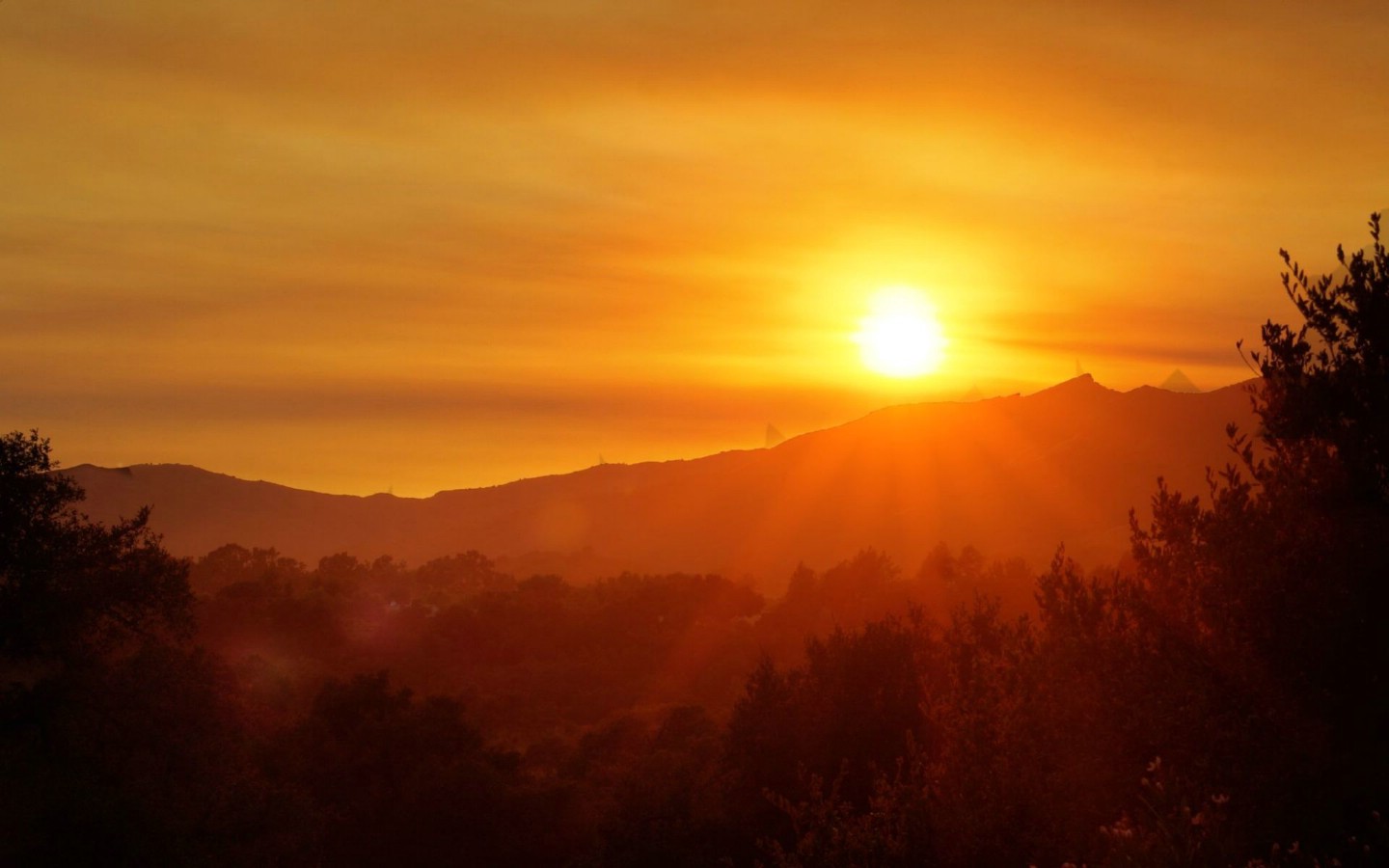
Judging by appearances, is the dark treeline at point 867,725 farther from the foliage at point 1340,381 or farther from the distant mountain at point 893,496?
the distant mountain at point 893,496

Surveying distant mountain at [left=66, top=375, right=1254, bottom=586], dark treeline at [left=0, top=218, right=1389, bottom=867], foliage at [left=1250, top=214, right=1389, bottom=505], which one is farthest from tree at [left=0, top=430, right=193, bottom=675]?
distant mountain at [left=66, top=375, right=1254, bottom=586]

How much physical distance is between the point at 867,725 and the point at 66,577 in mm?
17786

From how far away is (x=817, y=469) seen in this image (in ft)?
541

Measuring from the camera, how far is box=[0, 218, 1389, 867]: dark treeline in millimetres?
11906

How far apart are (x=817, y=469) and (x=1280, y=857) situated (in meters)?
156

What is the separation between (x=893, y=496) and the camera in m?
147

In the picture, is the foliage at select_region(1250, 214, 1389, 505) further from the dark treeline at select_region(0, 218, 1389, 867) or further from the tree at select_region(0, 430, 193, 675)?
the tree at select_region(0, 430, 193, 675)

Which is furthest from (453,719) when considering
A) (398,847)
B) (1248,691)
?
(1248,691)

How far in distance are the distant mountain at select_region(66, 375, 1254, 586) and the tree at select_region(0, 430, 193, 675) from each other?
3039 inches

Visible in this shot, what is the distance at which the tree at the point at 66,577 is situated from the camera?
22688 mm

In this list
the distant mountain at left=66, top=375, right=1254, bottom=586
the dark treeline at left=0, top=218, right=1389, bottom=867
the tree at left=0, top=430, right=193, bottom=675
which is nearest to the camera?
the dark treeline at left=0, top=218, right=1389, bottom=867

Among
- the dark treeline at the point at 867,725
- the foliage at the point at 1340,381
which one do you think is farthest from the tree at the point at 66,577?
the foliage at the point at 1340,381

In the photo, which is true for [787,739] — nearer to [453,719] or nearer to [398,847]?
[398,847]

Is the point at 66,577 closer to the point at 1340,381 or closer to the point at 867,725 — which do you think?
the point at 867,725
